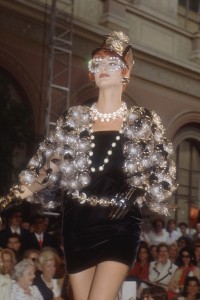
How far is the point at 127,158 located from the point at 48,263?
3.45 meters

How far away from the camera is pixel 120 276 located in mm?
2871

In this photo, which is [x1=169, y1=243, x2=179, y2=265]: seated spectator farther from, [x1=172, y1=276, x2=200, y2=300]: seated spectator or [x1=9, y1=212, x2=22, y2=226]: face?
[x1=9, y1=212, x2=22, y2=226]: face

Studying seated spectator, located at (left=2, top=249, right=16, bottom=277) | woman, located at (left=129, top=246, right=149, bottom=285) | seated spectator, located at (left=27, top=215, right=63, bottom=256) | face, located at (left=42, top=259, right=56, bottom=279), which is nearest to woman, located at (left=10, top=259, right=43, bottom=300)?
seated spectator, located at (left=2, top=249, right=16, bottom=277)

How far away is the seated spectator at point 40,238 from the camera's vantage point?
802cm

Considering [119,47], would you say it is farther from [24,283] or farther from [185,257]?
[185,257]

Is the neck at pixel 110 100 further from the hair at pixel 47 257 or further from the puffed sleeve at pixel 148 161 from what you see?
the hair at pixel 47 257

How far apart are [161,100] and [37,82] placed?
3.54 meters

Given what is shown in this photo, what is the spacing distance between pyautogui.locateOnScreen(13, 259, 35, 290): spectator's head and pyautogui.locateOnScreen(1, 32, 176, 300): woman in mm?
2538

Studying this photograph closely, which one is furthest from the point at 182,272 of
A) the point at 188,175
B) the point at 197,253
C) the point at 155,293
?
the point at 188,175

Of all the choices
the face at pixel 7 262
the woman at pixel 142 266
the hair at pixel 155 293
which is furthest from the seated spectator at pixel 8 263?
the woman at pixel 142 266

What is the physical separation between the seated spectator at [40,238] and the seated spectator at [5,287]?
227 centimetres

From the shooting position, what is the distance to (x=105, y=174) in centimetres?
313

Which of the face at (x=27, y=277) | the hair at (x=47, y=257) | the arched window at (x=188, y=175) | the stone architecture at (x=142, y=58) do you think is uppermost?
the stone architecture at (x=142, y=58)

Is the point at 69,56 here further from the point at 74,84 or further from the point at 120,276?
the point at 120,276
